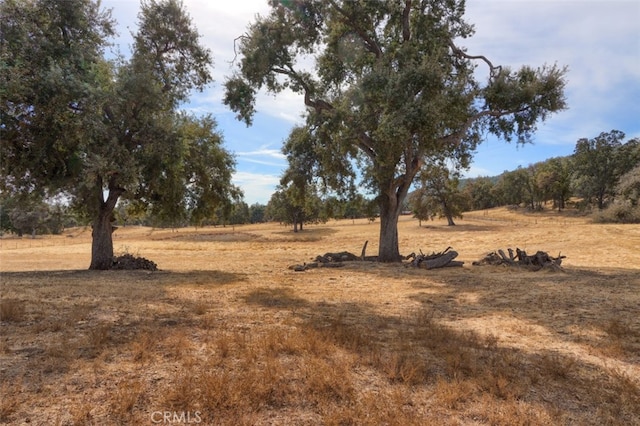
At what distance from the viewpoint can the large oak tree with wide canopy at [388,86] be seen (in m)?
16.5

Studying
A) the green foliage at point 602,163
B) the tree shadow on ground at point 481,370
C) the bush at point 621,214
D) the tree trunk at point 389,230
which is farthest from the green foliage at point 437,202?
the tree shadow on ground at point 481,370

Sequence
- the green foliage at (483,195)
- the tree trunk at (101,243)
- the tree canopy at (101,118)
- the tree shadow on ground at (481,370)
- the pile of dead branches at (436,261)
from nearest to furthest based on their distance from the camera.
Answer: the tree shadow on ground at (481,370) < the tree canopy at (101,118) < the tree trunk at (101,243) < the pile of dead branches at (436,261) < the green foliage at (483,195)

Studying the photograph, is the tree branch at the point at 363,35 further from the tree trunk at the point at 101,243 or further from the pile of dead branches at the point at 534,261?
the tree trunk at the point at 101,243

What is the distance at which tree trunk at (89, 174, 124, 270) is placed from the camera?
18.2 m

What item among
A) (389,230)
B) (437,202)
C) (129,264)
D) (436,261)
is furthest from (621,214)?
(129,264)

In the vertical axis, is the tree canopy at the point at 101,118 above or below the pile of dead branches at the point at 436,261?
above

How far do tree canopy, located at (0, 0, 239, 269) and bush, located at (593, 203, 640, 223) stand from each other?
169ft

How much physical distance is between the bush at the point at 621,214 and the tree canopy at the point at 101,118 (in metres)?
51.7

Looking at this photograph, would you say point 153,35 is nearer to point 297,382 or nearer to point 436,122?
point 436,122

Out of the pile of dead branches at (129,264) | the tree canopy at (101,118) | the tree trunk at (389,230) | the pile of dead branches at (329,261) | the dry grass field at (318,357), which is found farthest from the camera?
the tree trunk at (389,230)

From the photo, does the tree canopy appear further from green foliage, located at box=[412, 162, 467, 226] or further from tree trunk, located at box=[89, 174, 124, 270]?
green foliage, located at box=[412, 162, 467, 226]

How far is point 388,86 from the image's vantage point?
16453mm

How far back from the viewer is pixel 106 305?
941cm

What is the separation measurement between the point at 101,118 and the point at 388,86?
12.5m
